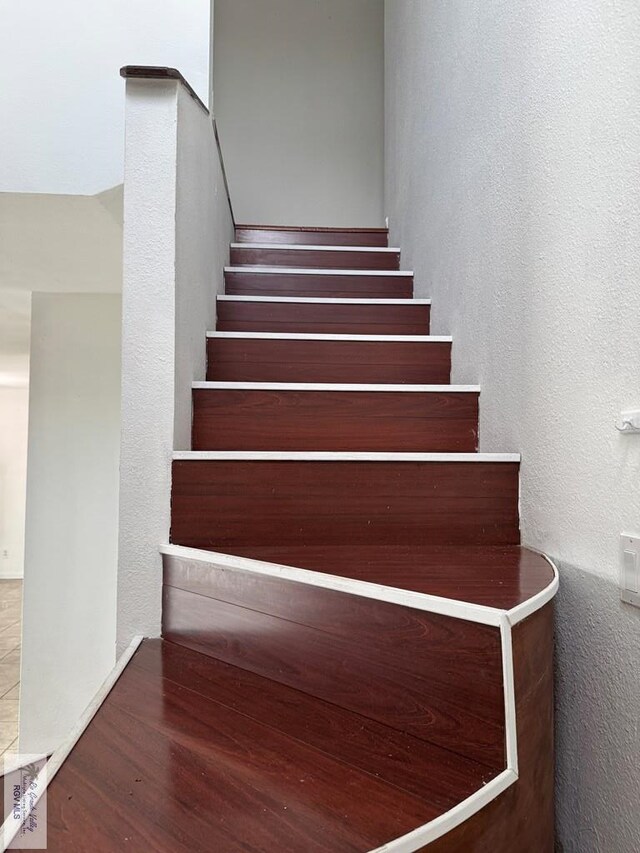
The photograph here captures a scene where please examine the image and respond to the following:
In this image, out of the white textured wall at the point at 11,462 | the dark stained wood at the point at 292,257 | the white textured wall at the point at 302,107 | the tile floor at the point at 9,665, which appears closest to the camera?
the dark stained wood at the point at 292,257

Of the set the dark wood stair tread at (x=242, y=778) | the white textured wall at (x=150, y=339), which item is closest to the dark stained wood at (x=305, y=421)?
the white textured wall at (x=150, y=339)

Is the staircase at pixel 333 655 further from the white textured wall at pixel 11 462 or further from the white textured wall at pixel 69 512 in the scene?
the white textured wall at pixel 11 462

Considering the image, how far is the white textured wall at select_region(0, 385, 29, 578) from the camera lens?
7.68 meters

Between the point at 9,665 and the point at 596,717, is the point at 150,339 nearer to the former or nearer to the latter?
the point at 596,717

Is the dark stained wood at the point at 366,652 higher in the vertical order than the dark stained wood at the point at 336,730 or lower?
higher

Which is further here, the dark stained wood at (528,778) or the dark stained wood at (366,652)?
the dark stained wood at (366,652)

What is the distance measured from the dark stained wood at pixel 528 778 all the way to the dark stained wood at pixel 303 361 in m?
1.08

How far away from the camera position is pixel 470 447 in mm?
1709

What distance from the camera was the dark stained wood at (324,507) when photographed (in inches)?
53.0

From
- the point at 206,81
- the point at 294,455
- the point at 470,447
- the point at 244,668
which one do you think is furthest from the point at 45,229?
the point at 244,668

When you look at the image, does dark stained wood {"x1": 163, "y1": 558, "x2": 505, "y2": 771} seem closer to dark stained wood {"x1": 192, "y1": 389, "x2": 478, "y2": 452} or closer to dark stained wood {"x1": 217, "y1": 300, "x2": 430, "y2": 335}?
dark stained wood {"x1": 192, "y1": 389, "x2": 478, "y2": 452}

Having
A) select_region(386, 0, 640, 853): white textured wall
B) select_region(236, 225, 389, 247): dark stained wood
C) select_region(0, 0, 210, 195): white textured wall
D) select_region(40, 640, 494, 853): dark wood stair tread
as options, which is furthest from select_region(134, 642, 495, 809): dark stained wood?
select_region(236, 225, 389, 247): dark stained wood

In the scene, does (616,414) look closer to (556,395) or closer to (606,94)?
(556,395)

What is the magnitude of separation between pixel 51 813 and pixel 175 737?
0.19 m
